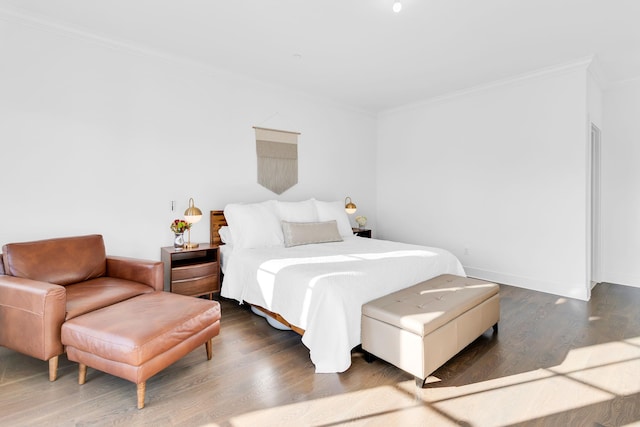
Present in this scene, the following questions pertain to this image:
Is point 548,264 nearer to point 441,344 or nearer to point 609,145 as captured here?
point 609,145

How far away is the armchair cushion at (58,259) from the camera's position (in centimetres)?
237

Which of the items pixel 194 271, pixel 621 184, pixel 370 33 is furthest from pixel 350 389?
pixel 621 184

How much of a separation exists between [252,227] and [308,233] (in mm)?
653

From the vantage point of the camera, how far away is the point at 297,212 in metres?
4.03

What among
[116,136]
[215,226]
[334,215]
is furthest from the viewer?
[334,215]

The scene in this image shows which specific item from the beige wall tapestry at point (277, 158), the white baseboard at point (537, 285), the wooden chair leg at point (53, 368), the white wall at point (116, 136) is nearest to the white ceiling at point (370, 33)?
the white wall at point (116, 136)

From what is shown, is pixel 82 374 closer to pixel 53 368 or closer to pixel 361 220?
pixel 53 368

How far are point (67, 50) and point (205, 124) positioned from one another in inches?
52.9

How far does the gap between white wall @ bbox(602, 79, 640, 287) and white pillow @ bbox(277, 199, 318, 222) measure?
3.86 metres

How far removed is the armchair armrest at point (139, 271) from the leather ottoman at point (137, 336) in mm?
374

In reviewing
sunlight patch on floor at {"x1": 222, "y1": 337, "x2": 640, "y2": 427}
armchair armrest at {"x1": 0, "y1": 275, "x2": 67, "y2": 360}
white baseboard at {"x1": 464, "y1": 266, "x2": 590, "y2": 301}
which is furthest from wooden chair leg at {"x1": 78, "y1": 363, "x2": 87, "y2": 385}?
white baseboard at {"x1": 464, "y1": 266, "x2": 590, "y2": 301}

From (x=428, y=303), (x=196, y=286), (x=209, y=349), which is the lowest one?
(x=209, y=349)

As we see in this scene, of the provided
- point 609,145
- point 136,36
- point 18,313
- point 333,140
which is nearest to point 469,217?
point 609,145

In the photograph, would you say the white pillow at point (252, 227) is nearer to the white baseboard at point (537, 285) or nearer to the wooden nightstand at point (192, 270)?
the wooden nightstand at point (192, 270)
